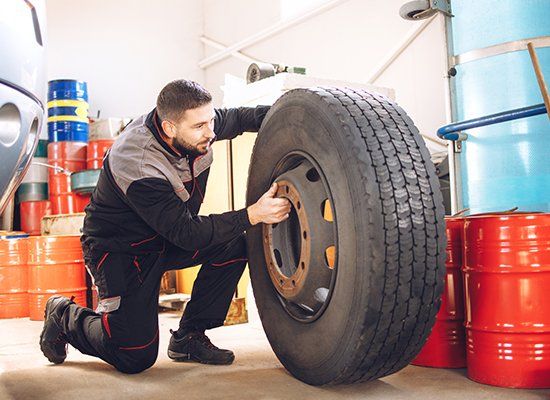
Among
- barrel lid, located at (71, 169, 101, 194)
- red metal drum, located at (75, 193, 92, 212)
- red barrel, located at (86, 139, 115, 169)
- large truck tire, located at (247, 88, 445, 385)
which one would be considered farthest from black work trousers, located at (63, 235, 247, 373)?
red metal drum, located at (75, 193, 92, 212)

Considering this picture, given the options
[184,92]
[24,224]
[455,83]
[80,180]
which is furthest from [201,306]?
[24,224]

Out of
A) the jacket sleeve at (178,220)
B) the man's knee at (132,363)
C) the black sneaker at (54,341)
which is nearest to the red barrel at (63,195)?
the black sneaker at (54,341)

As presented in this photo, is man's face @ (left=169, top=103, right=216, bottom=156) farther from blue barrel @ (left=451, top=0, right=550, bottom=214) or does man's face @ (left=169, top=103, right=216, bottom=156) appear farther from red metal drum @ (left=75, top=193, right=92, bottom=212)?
red metal drum @ (left=75, top=193, right=92, bottom=212)

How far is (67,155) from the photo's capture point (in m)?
6.43

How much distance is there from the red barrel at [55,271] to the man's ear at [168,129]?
2.30 metres

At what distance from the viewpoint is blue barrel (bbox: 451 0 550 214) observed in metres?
2.36

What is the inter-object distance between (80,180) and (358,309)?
4.89 metres

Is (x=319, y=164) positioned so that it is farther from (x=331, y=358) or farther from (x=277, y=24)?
(x=277, y=24)

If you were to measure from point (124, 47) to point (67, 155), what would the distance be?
3018 millimetres

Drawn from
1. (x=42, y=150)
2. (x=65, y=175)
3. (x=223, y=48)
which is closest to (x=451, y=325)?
(x=65, y=175)

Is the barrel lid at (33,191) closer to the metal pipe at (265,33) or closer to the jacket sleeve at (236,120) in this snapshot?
the metal pipe at (265,33)

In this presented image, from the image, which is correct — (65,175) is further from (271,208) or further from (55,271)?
(271,208)

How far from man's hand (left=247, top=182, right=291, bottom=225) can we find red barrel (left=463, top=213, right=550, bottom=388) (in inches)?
24.4

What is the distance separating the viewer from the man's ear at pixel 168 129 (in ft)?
7.02
